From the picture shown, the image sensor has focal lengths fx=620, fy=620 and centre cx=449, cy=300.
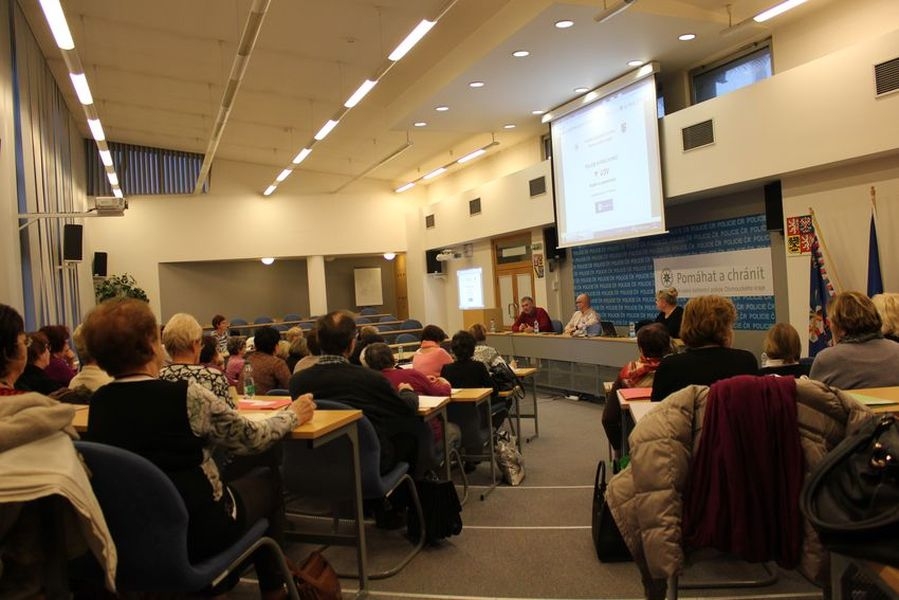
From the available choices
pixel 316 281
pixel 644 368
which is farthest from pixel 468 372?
pixel 316 281

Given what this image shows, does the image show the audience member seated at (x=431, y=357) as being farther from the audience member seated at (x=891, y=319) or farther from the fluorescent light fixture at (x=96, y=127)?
the fluorescent light fixture at (x=96, y=127)

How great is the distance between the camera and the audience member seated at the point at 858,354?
2.83 meters

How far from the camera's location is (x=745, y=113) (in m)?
6.27

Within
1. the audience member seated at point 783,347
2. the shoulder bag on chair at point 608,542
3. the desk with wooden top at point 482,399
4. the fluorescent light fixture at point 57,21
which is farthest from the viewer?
the fluorescent light fixture at point 57,21

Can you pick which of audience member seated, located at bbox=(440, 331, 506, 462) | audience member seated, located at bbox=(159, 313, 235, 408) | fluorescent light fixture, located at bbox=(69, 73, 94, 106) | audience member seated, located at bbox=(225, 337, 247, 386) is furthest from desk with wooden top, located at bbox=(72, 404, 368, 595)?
fluorescent light fixture, located at bbox=(69, 73, 94, 106)

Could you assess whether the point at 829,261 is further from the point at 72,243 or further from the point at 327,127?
the point at 72,243

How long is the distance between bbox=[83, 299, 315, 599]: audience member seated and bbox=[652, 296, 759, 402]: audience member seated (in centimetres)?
176

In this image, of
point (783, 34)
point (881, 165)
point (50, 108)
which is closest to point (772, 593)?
point (881, 165)

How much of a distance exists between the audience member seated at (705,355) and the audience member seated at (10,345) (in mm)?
2502

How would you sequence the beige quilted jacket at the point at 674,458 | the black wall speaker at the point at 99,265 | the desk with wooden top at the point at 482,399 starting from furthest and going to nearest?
the black wall speaker at the point at 99,265, the desk with wooden top at the point at 482,399, the beige quilted jacket at the point at 674,458

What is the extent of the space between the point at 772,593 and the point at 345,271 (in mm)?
14917

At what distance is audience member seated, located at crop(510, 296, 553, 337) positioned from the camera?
9.12m

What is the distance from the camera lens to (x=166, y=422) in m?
1.85

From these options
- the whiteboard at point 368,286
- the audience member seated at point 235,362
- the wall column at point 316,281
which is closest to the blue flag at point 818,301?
the audience member seated at point 235,362
